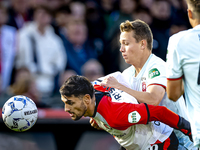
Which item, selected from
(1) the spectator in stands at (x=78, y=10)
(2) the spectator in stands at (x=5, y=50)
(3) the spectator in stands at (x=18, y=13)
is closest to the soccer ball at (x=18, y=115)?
(2) the spectator in stands at (x=5, y=50)

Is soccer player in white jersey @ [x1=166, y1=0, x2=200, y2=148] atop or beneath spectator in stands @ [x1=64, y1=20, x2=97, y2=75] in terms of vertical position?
atop

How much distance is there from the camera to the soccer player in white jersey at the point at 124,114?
3.42 metres

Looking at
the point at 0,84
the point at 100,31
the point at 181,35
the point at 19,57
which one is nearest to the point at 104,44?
the point at 100,31

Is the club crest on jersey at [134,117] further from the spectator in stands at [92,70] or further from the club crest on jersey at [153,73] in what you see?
the spectator in stands at [92,70]

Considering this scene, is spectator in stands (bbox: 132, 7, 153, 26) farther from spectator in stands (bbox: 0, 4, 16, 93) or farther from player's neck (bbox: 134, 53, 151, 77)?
player's neck (bbox: 134, 53, 151, 77)

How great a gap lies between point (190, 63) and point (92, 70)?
5.14 metres

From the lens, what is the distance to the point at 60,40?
26.5 feet

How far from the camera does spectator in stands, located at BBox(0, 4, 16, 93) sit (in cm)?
748

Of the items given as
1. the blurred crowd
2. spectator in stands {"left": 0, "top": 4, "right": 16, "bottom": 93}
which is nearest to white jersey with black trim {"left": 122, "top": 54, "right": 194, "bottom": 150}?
the blurred crowd

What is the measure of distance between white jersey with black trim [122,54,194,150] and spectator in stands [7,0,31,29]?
478 centimetres

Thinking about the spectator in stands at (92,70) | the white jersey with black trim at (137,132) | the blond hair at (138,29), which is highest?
the blond hair at (138,29)

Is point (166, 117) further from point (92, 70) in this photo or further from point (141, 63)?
→ point (92, 70)

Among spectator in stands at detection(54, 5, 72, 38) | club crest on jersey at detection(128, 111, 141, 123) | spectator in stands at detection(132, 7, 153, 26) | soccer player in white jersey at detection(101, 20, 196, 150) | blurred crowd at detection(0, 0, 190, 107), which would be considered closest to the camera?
club crest on jersey at detection(128, 111, 141, 123)

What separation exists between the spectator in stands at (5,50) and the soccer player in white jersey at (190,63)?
214 inches
